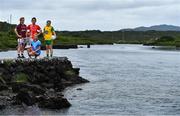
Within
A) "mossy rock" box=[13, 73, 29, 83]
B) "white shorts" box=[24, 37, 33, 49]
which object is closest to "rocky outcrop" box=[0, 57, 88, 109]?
"mossy rock" box=[13, 73, 29, 83]

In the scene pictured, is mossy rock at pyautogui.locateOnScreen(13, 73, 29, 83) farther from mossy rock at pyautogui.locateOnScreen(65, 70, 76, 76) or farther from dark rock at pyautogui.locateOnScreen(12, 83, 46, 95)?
mossy rock at pyautogui.locateOnScreen(65, 70, 76, 76)

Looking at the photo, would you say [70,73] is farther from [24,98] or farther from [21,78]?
[24,98]

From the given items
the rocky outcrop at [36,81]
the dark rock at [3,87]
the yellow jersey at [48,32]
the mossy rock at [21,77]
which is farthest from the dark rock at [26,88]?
the yellow jersey at [48,32]

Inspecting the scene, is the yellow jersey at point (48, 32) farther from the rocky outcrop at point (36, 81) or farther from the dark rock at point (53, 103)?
the dark rock at point (53, 103)

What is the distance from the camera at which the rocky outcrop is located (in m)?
26.8

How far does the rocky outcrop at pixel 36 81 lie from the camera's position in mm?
26844

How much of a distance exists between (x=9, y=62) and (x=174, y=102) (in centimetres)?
1089

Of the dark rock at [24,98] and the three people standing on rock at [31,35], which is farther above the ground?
the three people standing on rock at [31,35]

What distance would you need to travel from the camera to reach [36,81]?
34.1 metres

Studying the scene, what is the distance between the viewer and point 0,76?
30.6 metres

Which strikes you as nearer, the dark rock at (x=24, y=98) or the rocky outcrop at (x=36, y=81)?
the dark rock at (x=24, y=98)

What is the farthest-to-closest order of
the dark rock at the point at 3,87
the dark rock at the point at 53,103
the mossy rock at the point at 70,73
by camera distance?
the mossy rock at the point at 70,73 < the dark rock at the point at 3,87 < the dark rock at the point at 53,103

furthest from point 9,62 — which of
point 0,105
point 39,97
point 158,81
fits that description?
point 158,81

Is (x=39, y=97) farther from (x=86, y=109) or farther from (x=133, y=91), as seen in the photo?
(x=133, y=91)
